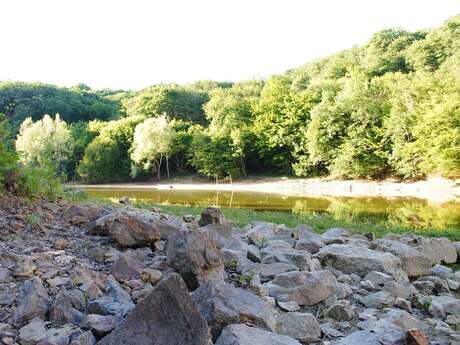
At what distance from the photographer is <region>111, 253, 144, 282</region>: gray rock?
15.8 ft

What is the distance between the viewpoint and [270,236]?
27.1 feet

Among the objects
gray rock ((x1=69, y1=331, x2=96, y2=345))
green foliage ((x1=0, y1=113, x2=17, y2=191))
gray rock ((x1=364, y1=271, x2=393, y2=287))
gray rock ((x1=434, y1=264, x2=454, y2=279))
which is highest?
green foliage ((x1=0, y1=113, x2=17, y2=191))

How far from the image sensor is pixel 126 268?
16.1 ft

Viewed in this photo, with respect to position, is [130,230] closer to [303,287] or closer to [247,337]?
[303,287]

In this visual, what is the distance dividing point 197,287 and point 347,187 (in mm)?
37744

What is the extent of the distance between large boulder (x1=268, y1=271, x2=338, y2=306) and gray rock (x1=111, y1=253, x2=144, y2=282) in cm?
158

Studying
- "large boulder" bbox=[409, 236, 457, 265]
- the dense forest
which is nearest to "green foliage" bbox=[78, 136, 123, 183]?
the dense forest

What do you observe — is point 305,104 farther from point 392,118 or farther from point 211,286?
point 211,286

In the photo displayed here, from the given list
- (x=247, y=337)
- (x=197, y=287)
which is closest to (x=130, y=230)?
(x=197, y=287)

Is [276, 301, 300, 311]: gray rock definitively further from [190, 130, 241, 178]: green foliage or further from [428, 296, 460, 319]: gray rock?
[190, 130, 241, 178]: green foliage

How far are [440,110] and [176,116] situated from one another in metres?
48.2

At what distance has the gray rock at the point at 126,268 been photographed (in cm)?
→ 481

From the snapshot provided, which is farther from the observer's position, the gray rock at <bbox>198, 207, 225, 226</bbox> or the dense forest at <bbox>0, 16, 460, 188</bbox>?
the dense forest at <bbox>0, 16, 460, 188</bbox>

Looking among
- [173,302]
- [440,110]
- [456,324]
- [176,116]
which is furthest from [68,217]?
[176,116]
